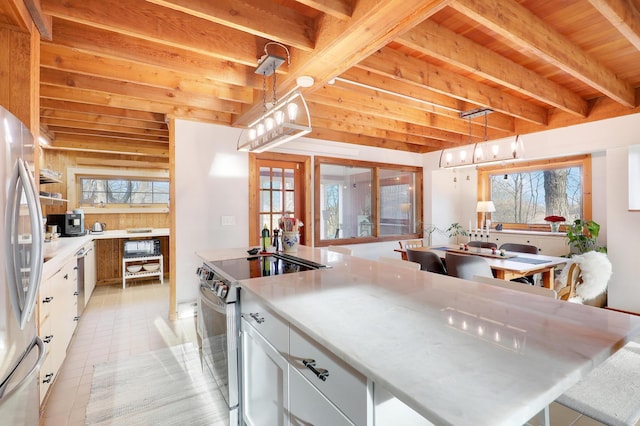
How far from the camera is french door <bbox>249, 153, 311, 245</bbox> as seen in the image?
419cm

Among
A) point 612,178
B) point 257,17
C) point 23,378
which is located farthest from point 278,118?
point 612,178

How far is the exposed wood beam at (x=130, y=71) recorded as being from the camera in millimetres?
2410

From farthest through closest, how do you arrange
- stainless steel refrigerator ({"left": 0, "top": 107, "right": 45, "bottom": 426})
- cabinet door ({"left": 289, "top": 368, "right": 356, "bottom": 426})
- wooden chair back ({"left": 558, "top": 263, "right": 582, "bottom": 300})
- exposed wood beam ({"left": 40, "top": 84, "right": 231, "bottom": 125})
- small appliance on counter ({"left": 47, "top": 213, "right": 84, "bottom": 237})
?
small appliance on counter ({"left": 47, "top": 213, "right": 84, "bottom": 237}) → exposed wood beam ({"left": 40, "top": 84, "right": 231, "bottom": 125}) → wooden chair back ({"left": 558, "top": 263, "right": 582, "bottom": 300}) → stainless steel refrigerator ({"left": 0, "top": 107, "right": 45, "bottom": 426}) → cabinet door ({"left": 289, "top": 368, "right": 356, "bottom": 426})

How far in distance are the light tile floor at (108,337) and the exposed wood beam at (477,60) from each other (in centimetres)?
328

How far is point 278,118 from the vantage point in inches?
81.6

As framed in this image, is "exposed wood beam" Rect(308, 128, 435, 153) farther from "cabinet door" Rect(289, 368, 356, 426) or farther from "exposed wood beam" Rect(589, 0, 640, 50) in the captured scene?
"cabinet door" Rect(289, 368, 356, 426)

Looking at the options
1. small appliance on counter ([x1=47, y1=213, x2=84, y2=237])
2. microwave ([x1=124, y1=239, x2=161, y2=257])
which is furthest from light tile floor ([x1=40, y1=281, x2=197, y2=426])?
small appliance on counter ([x1=47, y1=213, x2=84, y2=237])

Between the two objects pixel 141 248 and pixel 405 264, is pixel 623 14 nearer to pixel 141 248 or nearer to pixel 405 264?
pixel 405 264

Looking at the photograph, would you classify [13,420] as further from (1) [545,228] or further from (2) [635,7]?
(1) [545,228]

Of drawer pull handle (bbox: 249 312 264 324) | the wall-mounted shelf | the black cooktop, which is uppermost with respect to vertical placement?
the black cooktop

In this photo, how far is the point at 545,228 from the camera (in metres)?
5.05

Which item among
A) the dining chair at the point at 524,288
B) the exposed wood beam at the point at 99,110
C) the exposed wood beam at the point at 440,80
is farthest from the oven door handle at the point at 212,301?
the exposed wood beam at the point at 99,110

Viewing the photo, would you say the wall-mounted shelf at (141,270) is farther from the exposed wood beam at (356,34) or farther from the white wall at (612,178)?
the white wall at (612,178)

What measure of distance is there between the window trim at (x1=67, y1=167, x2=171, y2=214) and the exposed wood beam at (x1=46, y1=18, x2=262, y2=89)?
13.1 ft
